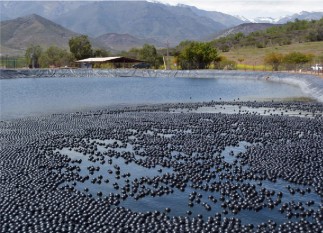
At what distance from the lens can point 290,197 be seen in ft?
56.9

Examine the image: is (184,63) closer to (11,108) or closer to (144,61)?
(144,61)

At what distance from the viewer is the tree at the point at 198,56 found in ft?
320

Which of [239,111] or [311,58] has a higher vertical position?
[311,58]

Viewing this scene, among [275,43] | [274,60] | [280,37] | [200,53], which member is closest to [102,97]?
[200,53]

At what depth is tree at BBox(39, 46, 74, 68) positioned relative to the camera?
11369 centimetres

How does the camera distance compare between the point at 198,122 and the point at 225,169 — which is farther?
the point at 198,122

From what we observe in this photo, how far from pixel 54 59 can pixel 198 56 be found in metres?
41.5

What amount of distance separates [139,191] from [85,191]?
236 cm

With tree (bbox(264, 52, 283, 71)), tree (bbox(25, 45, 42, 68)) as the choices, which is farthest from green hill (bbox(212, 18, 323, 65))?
tree (bbox(25, 45, 42, 68))

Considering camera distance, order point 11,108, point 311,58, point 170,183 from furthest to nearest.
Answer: point 311,58 < point 11,108 < point 170,183

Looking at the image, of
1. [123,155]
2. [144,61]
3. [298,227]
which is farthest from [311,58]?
[298,227]

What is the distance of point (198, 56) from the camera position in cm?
9788

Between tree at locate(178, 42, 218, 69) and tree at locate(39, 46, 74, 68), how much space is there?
34405 mm

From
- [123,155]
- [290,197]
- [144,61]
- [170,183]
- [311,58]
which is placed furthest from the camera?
[144,61]
